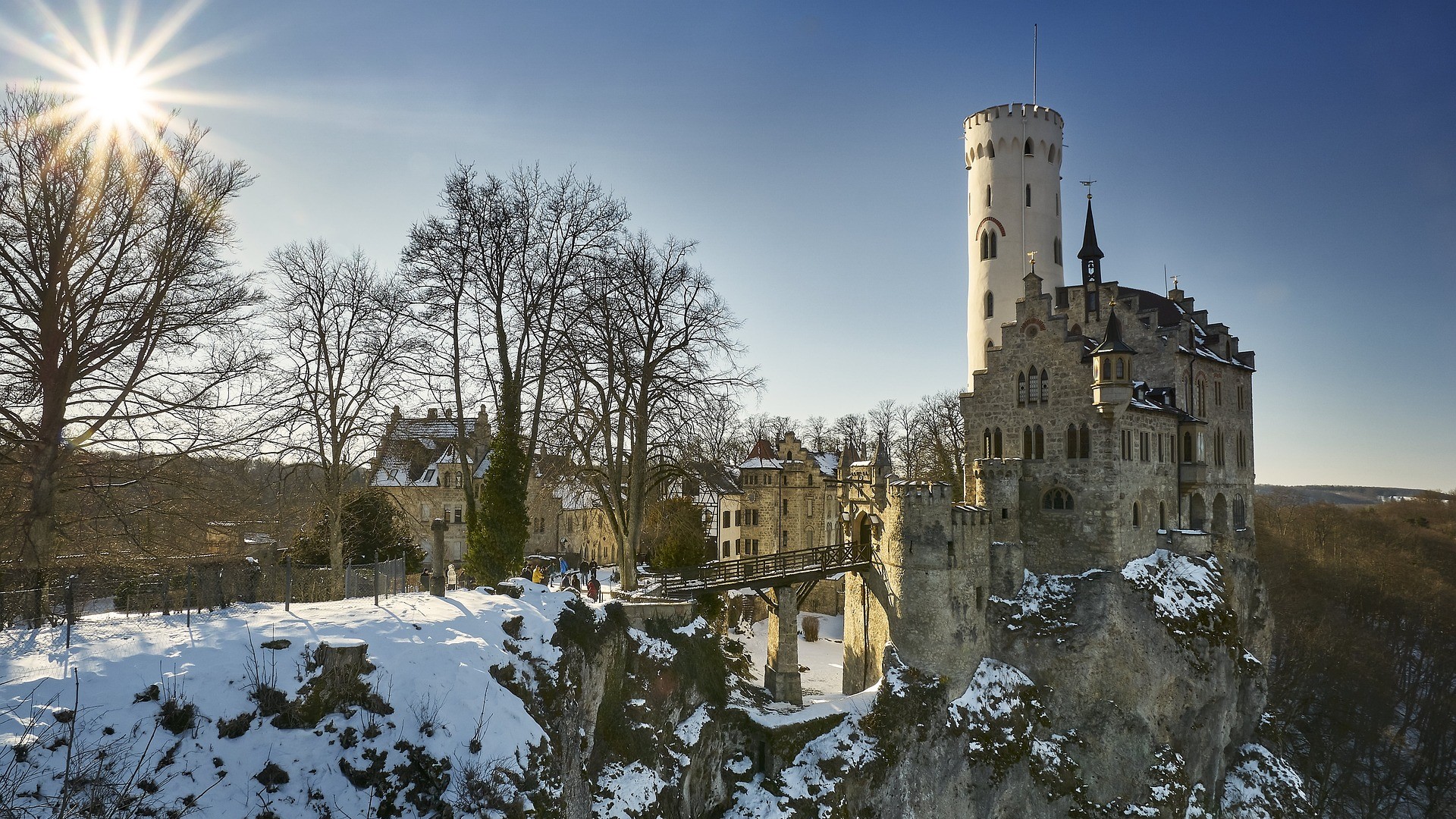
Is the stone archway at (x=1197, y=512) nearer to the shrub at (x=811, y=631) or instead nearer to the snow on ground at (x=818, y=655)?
the snow on ground at (x=818, y=655)

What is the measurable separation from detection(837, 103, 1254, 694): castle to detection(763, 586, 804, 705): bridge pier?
10.7ft

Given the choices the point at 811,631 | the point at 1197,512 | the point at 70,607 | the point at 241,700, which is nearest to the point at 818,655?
the point at 811,631

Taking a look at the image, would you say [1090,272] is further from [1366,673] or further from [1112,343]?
[1366,673]

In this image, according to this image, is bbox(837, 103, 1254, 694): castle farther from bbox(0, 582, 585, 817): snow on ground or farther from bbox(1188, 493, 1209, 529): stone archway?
bbox(0, 582, 585, 817): snow on ground

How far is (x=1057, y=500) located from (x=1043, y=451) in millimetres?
1973

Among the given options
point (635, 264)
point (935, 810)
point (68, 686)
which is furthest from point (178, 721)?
point (935, 810)

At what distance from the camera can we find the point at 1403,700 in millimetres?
42188

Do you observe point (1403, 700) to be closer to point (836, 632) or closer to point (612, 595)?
point (836, 632)

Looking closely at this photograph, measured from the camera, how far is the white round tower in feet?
117

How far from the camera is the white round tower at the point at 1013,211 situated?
35.7m

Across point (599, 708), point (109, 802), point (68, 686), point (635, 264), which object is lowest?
point (599, 708)

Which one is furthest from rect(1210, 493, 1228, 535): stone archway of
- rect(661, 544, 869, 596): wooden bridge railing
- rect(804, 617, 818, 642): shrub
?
rect(804, 617, 818, 642): shrub

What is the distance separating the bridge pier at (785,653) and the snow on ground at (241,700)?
12.4m

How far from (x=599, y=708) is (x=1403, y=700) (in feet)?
162
